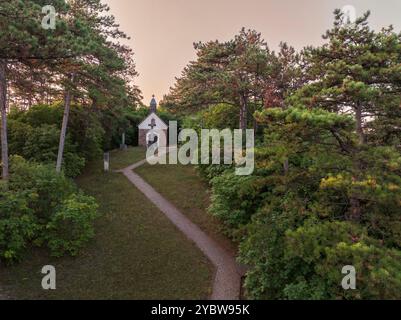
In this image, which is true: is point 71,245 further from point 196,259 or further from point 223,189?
point 223,189

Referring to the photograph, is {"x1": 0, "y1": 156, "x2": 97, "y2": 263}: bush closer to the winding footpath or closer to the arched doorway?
the winding footpath

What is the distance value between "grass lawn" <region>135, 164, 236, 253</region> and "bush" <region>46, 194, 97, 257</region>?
19.0 feet

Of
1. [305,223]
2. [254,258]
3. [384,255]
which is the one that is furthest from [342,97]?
[254,258]

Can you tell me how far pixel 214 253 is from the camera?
48.2 ft

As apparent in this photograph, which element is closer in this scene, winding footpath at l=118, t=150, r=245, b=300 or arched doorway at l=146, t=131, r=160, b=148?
winding footpath at l=118, t=150, r=245, b=300

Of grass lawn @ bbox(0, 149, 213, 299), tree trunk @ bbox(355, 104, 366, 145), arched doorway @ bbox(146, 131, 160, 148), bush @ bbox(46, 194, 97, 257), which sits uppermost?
arched doorway @ bbox(146, 131, 160, 148)

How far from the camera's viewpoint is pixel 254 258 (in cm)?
1048

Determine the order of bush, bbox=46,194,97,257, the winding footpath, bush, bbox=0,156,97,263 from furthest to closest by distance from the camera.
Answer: bush, bbox=46,194,97,257 < bush, bbox=0,156,97,263 < the winding footpath

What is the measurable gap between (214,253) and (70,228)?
6249mm

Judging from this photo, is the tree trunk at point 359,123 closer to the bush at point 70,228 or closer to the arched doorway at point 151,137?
the bush at point 70,228

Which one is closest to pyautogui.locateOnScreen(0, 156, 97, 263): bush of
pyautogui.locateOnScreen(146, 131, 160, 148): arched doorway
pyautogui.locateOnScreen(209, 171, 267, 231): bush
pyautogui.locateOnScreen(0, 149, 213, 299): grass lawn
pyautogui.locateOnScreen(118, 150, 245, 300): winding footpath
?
pyautogui.locateOnScreen(0, 149, 213, 299): grass lawn

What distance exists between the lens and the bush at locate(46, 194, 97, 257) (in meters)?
13.8

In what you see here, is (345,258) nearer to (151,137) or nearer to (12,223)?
(12,223)
